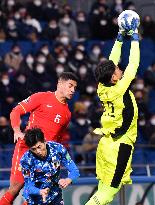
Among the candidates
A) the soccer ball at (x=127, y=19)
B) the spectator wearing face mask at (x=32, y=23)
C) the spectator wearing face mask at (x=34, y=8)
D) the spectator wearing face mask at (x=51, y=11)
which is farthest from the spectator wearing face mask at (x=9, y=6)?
the soccer ball at (x=127, y=19)

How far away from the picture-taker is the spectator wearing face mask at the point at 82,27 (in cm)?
2000

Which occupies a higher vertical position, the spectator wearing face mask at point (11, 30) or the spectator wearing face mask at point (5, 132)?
the spectator wearing face mask at point (11, 30)

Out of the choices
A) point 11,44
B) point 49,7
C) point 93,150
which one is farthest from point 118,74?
point 49,7

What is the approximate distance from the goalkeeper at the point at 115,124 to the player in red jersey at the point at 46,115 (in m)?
0.45

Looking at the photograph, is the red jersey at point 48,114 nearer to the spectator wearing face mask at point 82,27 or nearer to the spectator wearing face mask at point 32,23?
the spectator wearing face mask at point 32,23

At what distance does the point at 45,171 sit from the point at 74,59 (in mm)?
9712

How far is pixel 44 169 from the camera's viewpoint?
9156mm

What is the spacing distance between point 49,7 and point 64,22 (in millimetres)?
553

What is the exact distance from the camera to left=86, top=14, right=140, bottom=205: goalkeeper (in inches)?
378

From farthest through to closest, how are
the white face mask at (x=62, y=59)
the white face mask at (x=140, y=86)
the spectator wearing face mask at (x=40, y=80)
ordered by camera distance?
the white face mask at (x=62, y=59) < the white face mask at (x=140, y=86) < the spectator wearing face mask at (x=40, y=80)

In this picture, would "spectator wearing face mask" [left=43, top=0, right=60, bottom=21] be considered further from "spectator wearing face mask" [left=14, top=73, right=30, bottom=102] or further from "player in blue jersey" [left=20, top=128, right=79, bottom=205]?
"player in blue jersey" [left=20, top=128, right=79, bottom=205]

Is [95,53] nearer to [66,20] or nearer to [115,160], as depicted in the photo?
[66,20]

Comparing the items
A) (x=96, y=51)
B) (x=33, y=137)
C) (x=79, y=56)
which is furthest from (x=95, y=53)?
(x=33, y=137)

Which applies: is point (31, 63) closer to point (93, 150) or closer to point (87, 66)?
point (87, 66)
